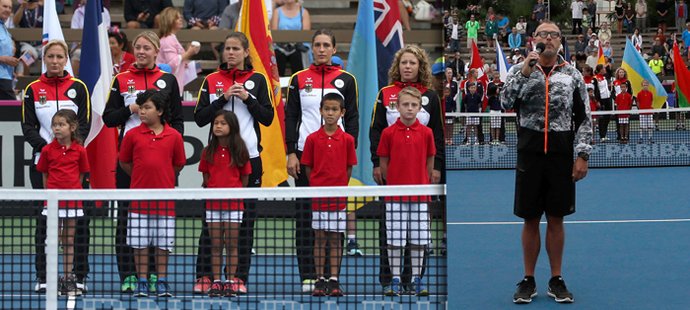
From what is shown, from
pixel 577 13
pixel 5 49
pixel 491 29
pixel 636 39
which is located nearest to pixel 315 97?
pixel 491 29

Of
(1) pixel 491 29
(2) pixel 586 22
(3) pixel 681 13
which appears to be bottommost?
(1) pixel 491 29

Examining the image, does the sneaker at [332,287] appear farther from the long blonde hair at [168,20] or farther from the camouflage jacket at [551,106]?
the long blonde hair at [168,20]

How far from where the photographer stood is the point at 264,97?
662 cm

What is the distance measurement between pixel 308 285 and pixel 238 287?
0.53 m

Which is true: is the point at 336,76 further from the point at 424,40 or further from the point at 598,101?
the point at 598,101

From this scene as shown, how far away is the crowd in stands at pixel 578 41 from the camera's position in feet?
17.5

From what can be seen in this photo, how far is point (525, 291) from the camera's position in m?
6.14

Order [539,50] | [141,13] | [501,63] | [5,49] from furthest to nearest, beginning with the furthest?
[141,13] → [5,49] → [501,63] → [539,50]

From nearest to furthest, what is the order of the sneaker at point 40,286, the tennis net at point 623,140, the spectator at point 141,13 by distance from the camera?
the sneaker at point 40,286, the spectator at point 141,13, the tennis net at point 623,140

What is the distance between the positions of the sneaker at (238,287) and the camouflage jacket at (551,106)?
62.9 inches

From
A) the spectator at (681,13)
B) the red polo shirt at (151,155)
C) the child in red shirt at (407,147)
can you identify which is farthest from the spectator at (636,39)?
the red polo shirt at (151,155)

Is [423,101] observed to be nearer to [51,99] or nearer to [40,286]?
[51,99]

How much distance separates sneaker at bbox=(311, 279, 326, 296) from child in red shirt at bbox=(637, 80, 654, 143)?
1157cm

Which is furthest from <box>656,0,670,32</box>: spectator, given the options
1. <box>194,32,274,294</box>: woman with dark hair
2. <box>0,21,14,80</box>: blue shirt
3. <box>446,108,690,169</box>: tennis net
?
<box>194,32,274,294</box>: woman with dark hair
